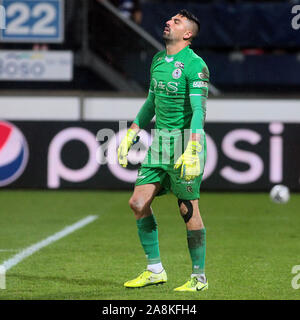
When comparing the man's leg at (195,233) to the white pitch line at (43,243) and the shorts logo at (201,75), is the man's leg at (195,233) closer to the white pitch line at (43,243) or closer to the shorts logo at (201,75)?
the shorts logo at (201,75)

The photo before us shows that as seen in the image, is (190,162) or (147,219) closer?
(190,162)

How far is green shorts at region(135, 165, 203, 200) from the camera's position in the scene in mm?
6074

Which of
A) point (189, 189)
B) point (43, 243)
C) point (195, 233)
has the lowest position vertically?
point (43, 243)

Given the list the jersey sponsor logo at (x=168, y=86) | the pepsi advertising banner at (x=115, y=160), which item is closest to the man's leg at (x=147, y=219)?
the jersey sponsor logo at (x=168, y=86)

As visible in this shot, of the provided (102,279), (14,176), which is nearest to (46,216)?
(14,176)

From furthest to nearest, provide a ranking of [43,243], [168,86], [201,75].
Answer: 1. [43,243]
2. [168,86]
3. [201,75]

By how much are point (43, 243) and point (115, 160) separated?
5.39 m

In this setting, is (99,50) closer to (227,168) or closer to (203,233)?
(227,168)

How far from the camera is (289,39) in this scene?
16953 mm

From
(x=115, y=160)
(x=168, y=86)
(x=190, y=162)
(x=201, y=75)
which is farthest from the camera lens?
(x=115, y=160)

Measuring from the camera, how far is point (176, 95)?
241 inches

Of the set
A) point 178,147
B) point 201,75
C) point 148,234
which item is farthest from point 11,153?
point 201,75

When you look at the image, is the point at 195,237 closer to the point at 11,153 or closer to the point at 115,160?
the point at 115,160

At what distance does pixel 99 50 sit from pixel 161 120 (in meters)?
10.3
